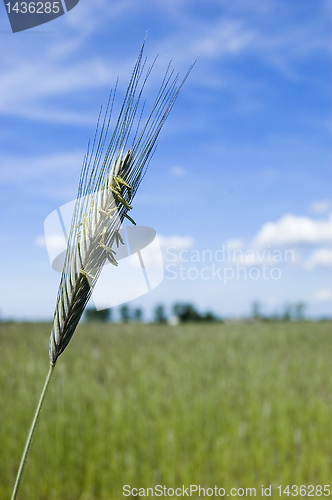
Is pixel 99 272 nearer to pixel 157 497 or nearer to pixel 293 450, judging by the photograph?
pixel 157 497

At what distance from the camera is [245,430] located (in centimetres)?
294

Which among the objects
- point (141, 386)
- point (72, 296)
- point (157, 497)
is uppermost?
point (72, 296)

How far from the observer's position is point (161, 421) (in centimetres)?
289

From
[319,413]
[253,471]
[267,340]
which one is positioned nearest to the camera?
[253,471]

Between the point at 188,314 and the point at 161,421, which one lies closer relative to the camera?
the point at 161,421

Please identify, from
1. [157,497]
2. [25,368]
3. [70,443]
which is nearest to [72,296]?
[157,497]

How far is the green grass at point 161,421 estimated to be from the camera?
2486mm

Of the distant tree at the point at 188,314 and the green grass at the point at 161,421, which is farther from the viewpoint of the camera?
the distant tree at the point at 188,314

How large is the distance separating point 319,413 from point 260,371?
90 centimetres

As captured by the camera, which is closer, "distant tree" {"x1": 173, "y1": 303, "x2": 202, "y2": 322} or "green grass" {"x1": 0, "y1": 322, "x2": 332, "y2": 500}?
"green grass" {"x1": 0, "y1": 322, "x2": 332, "y2": 500}

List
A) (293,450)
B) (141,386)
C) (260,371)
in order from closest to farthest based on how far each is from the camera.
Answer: (293,450) < (141,386) < (260,371)

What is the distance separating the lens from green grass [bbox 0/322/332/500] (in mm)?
2486

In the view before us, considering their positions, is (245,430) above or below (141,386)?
below

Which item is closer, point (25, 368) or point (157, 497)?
point (157, 497)
